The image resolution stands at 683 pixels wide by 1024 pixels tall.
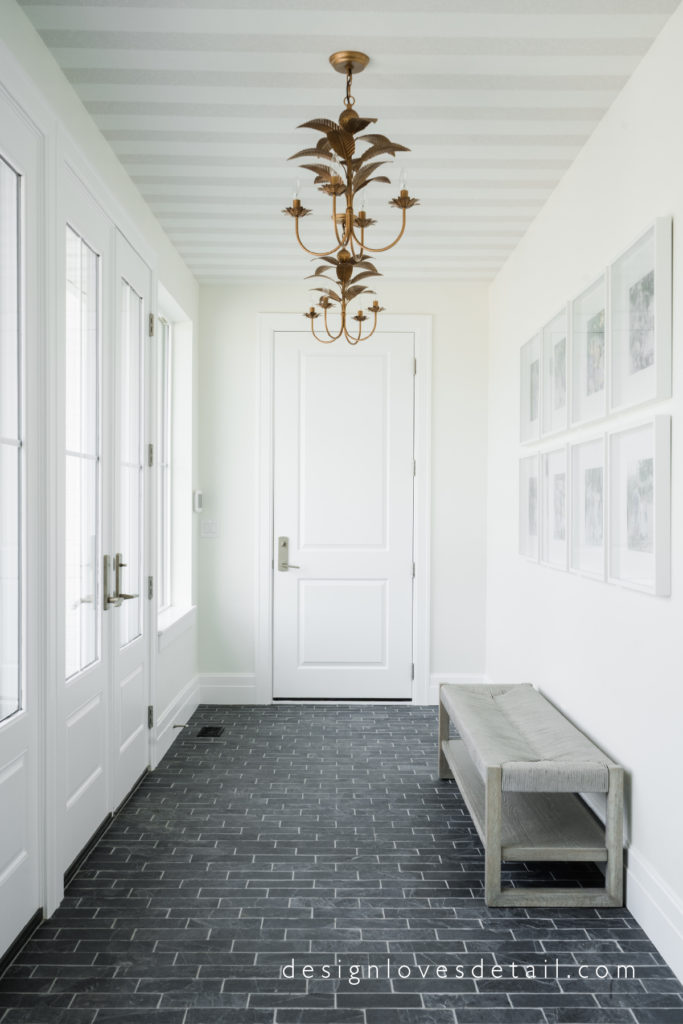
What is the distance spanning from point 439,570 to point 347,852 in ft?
7.71

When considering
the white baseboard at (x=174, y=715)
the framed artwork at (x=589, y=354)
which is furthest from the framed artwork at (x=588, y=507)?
the white baseboard at (x=174, y=715)

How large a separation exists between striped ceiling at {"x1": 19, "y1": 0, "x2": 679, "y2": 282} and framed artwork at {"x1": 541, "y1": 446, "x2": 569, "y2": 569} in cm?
119

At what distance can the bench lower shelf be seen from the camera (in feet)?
7.99

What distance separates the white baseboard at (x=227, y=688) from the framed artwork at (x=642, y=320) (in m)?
3.11

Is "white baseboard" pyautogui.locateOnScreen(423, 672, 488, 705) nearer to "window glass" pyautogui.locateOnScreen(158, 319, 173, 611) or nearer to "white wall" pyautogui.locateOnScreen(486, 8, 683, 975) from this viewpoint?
"white wall" pyautogui.locateOnScreen(486, 8, 683, 975)

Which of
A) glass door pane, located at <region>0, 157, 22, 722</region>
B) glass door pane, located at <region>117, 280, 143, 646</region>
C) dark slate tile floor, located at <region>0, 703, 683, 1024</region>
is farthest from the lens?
glass door pane, located at <region>117, 280, 143, 646</region>

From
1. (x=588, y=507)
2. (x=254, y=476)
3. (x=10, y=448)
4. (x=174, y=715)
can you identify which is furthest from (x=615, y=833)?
(x=254, y=476)

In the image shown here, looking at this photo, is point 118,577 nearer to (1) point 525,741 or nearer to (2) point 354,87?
(1) point 525,741

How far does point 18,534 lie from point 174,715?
225 centimetres

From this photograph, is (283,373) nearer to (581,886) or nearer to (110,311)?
(110,311)

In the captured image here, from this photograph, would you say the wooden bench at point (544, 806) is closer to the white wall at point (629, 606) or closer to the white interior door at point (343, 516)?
the white wall at point (629, 606)

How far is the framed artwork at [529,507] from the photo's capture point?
12.0 feet

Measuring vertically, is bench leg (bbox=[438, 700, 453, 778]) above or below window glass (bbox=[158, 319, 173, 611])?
below

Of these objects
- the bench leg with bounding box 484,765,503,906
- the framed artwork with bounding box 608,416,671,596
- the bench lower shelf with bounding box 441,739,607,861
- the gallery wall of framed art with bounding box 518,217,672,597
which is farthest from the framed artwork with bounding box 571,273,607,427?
the bench lower shelf with bounding box 441,739,607,861
